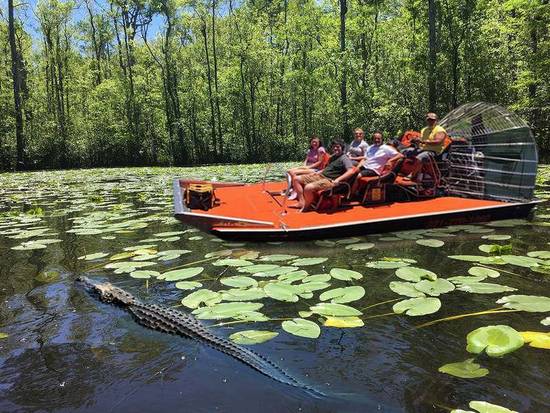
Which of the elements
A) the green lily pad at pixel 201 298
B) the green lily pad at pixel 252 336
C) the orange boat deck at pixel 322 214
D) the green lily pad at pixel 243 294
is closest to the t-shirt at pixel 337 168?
the orange boat deck at pixel 322 214

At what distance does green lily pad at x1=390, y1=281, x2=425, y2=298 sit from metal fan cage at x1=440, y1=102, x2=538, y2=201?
417 centimetres

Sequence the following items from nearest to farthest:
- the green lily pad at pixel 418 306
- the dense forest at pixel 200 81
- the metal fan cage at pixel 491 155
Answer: the green lily pad at pixel 418 306, the metal fan cage at pixel 491 155, the dense forest at pixel 200 81

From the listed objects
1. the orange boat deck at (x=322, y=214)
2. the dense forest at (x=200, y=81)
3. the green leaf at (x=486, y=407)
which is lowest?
the green leaf at (x=486, y=407)

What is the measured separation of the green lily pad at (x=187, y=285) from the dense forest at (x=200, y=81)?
2044 cm

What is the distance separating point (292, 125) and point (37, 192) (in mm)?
26083

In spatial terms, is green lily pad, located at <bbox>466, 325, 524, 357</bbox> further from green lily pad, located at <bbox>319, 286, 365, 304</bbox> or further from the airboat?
the airboat

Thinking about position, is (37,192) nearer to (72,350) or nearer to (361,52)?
(72,350)

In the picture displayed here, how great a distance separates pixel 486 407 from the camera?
218 centimetres

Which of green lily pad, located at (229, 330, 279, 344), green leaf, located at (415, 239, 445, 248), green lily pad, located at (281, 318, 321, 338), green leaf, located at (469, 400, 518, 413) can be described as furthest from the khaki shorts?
green leaf, located at (469, 400, 518, 413)

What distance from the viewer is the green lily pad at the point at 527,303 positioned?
132 inches

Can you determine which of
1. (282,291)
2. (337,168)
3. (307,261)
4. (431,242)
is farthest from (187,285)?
(337,168)

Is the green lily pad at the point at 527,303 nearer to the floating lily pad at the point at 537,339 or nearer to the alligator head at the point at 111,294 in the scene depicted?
the floating lily pad at the point at 537,339

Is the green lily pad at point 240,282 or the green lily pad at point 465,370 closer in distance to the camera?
the green lily pad at point 465,370

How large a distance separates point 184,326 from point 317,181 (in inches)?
162
